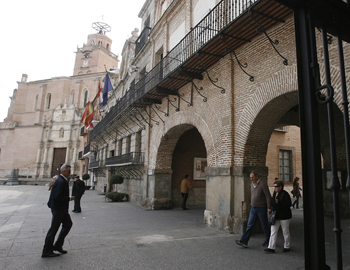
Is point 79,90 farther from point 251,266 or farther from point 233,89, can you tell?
point 251,266

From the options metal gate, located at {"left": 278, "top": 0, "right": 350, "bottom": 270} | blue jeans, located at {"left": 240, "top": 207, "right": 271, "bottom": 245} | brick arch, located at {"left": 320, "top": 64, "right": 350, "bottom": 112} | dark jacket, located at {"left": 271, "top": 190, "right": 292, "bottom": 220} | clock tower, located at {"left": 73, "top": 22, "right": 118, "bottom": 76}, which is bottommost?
blue jeans, located at {"left": 240, "top": 207, "right": 271, "bottom": 245}

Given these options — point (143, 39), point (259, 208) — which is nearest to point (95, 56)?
point (143, 39)

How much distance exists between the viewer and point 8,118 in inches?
2103

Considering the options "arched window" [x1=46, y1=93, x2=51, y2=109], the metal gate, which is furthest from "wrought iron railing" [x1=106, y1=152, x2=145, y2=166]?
"arched window" [x1=46, y1=93, x2=51, y2=109]

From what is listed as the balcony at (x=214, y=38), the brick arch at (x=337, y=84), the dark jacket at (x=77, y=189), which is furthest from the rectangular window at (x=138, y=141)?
the brick arch at (x=337, y=84)

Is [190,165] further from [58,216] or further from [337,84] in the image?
[337,84]

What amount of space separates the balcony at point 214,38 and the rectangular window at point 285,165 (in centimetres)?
841

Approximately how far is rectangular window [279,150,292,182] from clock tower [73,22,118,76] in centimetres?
4523

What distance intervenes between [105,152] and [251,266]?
21250mm

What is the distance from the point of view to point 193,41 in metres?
9.46

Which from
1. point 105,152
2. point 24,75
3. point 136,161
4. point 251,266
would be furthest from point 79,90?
point 251,266

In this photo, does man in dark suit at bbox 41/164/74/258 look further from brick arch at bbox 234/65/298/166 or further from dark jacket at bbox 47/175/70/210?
brick arch at bbox 234/65/298/166

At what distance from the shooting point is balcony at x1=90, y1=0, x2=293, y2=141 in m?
6.20

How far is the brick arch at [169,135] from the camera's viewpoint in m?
9.80
